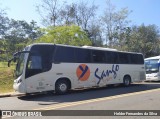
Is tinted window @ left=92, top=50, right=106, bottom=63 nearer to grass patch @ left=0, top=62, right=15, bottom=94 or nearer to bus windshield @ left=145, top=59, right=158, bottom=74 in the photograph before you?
grass patch @ left=0, top=62, right=15, bottom=94

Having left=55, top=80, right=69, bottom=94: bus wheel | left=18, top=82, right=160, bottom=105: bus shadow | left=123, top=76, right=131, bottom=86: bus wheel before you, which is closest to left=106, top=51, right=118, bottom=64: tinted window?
left=123, top=76, right=131, bottom=86: bus wheel

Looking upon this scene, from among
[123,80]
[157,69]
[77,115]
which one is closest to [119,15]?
[157,69]

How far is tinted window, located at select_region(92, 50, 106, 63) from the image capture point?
1981 cm

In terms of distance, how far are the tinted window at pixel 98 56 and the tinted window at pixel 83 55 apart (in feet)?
1.81

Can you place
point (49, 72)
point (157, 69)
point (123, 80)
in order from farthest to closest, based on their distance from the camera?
point (157, 69) → point (123, 80) → point (49, 72)

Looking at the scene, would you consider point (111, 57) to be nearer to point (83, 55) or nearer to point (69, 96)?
point (83, 55)

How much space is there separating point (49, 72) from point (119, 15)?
32826 millimetres

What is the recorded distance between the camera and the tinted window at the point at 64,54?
17.2 m

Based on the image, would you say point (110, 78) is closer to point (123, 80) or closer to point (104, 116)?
point (123, 80)

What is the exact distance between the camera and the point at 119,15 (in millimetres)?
47469

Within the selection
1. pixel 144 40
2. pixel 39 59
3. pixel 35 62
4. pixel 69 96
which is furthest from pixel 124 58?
pixel 144 40

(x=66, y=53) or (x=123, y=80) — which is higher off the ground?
(x=66, y=53)

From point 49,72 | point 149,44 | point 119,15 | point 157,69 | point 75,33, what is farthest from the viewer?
point 149,44

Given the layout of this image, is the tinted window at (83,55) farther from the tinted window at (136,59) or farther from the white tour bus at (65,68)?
the tinted window at (136,59)
